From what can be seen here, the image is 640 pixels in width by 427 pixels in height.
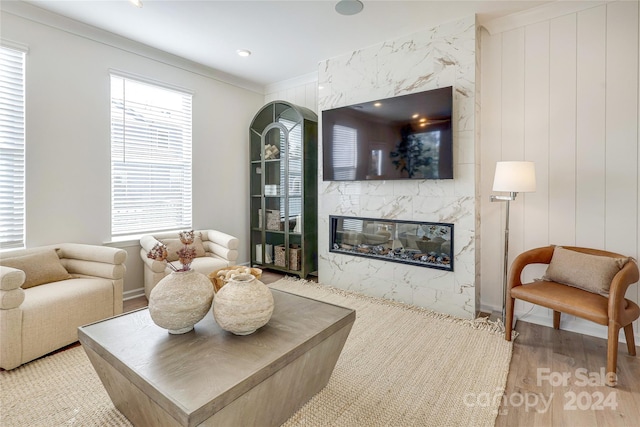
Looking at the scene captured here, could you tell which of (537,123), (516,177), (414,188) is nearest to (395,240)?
(414,188)

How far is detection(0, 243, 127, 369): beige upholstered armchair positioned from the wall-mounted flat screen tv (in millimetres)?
2475

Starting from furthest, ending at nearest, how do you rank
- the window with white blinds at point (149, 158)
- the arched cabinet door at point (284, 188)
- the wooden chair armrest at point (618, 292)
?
the arched cabinet door at point (284, 188), the window with white blinds at point (149, 158), the wooden chair armrest at point (618, 292)

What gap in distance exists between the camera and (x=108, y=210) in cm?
335

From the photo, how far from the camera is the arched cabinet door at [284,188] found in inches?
165

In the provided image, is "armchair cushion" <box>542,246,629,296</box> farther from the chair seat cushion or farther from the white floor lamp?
the white floor lamp

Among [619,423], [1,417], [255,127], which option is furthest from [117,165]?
[619,423]

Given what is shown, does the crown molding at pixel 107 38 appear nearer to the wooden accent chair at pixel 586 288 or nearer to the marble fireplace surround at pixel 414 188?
the marble fireplace surround at pixel 414 188

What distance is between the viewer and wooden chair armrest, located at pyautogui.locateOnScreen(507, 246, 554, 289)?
8.38ft

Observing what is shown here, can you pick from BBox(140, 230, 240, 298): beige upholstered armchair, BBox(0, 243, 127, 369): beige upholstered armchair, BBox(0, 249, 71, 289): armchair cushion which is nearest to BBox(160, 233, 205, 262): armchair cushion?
BBox(140, 230, 240, 298): beige upholstered armchair

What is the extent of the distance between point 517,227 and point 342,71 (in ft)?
8.44

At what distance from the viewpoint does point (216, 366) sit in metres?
1.30

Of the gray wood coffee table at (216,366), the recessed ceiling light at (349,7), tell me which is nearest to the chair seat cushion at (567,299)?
the gray wood coffee table at (216,366)

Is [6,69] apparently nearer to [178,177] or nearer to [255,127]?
[178,177]

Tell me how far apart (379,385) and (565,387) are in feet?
3.80
